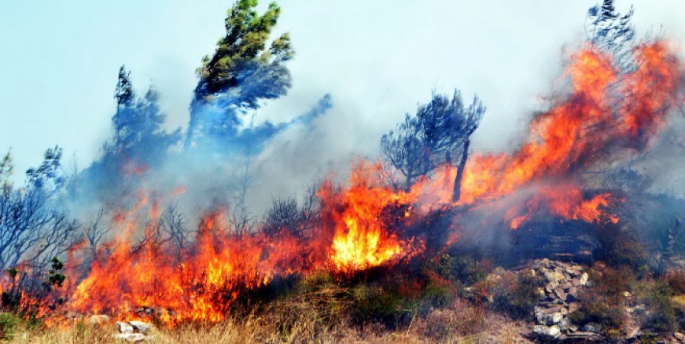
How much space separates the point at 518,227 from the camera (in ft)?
56.9

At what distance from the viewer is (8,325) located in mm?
8398

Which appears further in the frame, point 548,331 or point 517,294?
point 517,294

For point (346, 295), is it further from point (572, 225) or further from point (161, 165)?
point (161, 165)

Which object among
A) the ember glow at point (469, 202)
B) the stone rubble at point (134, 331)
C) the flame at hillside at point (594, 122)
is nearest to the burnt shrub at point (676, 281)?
the ember glow at point (469, 202)

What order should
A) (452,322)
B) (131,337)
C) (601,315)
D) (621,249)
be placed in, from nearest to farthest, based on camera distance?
(131,337) < (452,322) < (601,315) < (621,249)

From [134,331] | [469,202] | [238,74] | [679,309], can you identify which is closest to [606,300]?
[679,309]

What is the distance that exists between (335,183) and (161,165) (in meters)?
10.7

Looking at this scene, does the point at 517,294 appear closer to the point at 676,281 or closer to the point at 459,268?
the point at 459,268

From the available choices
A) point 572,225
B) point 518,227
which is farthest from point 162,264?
point 572,225

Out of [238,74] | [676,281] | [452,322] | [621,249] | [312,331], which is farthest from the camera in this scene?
[238,74]

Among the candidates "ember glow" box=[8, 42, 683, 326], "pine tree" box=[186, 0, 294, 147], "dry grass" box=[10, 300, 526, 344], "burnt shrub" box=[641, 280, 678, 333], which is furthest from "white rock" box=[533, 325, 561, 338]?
"pine tree" box=[186, 0, 294, 147]

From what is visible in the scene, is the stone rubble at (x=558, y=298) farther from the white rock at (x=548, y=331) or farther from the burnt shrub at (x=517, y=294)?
the burnt shrub at (x=517, y=294)

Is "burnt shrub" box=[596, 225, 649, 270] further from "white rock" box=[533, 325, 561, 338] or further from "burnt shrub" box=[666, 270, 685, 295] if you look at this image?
"white rock" box=[533, 325, 561, 338]

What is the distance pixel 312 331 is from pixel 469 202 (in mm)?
12087
